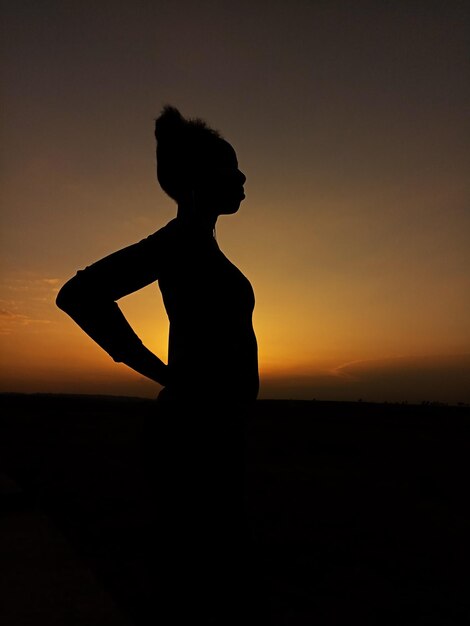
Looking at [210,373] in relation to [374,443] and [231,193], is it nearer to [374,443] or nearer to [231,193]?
[231,193]

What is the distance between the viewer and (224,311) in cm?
131

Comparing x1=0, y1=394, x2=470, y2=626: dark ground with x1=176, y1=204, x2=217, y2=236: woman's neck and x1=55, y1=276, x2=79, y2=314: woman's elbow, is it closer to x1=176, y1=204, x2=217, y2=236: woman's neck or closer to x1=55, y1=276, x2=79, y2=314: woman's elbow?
x1=55, y1=276, x2=79, y2=314: woman's elbow

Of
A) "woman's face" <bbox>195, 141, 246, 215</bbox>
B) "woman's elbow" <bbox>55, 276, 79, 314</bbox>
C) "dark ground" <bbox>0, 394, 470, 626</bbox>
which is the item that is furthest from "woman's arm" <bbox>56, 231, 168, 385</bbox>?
"woman's face" <bbox>195, 141, 246, 215</bbox>

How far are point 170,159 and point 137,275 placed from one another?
16.1 inches

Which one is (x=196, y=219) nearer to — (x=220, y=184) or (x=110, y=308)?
(x=220, y=184)

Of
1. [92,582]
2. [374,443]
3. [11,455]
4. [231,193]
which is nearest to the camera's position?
[231,193]

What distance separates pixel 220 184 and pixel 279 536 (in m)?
3.66

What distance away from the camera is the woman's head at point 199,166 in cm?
146

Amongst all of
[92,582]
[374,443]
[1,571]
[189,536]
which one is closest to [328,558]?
[92,582]

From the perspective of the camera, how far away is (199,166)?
4.79 ft

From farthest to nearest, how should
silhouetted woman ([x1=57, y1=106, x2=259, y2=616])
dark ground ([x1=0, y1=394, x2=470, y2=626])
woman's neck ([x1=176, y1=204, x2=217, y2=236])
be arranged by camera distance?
dark ground ([x1=0, y1=394, x2=470, y2=626]) < woman's neck ([x1=176, y1=204, x2=217, y2=236]) < silhouetted woman ([x1=57, y1=106, x2=259, y2=616])

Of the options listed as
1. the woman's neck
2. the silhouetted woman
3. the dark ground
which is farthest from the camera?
the dark ground

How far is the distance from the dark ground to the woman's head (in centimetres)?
62

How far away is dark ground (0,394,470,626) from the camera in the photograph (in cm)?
239
